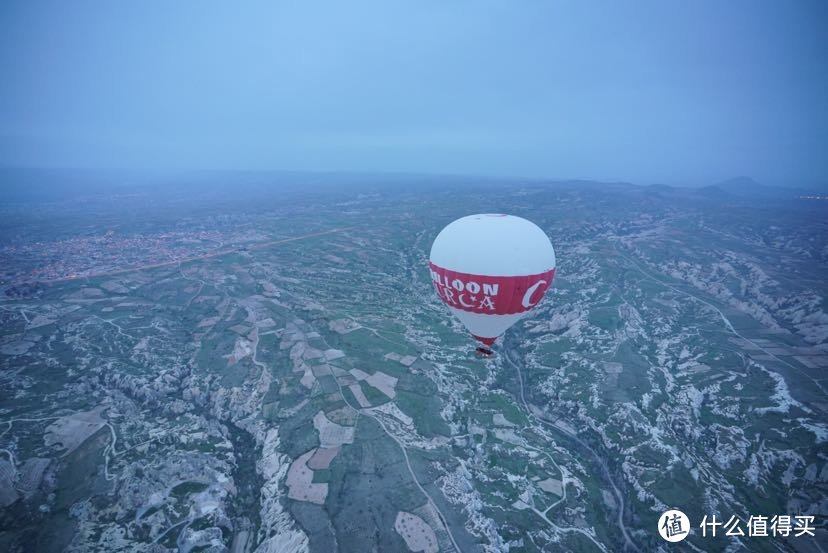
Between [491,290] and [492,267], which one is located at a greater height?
[492,267]

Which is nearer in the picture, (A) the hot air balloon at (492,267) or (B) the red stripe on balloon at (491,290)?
(A) the hot air balloon at (492,267)

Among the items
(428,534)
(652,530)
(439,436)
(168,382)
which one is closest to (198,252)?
(168,382)

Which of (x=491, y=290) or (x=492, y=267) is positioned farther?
(x=491, y=290)

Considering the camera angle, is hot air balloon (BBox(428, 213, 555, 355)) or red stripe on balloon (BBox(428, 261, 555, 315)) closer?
hot air balloon (BBox(428, 213, 555, 355))

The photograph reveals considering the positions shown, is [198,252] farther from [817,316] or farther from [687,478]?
[817,316]

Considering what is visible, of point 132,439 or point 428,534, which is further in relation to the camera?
point 132,439
